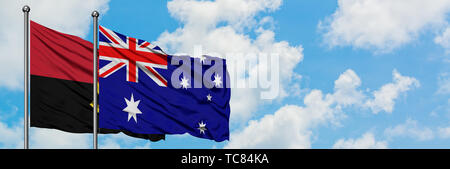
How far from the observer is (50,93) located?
17.3 m

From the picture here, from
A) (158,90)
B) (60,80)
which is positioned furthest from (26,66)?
(158,90)

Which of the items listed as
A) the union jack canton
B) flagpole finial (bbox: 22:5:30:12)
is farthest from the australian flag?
flagpole finial (bbox: 22:5:30:12)

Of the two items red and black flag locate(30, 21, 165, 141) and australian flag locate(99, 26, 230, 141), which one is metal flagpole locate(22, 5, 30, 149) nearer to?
red and black flag locate(30, 21, 165, 141)

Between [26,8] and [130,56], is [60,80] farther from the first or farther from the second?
[130,56]

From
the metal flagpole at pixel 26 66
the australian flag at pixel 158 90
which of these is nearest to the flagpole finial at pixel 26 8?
the metal flagpole at pixel 26 66

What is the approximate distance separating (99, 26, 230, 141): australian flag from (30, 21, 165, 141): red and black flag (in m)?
0.48

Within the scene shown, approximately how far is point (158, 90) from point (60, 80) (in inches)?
131

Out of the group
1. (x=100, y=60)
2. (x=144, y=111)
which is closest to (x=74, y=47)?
(x=100, y=60)

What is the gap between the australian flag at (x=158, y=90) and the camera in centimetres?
1861

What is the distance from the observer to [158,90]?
65.1 feet

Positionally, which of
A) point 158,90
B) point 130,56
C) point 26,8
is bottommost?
point 158,90

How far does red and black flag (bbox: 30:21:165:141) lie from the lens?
17.0 metres

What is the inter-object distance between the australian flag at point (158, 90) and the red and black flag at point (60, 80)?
48 centimetres
